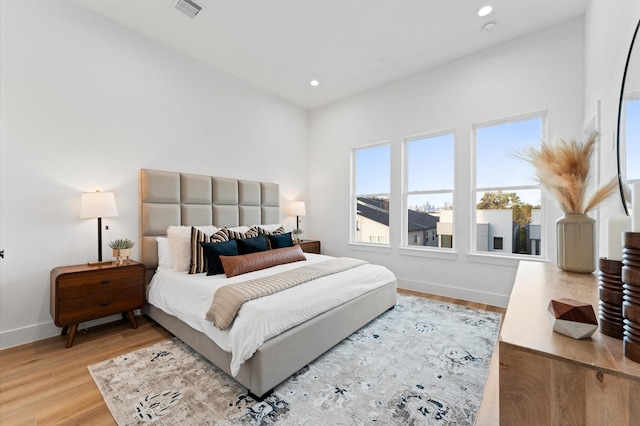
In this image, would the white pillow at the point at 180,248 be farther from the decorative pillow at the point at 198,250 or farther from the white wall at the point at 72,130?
the white wall at the point at 72,130

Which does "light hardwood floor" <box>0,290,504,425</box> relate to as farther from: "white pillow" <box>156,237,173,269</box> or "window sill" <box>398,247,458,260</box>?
"window sill" <box>398,247,458,260</box>

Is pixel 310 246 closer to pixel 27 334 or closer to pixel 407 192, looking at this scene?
pixel 407 192

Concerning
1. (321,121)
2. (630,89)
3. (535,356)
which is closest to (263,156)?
(321,121)

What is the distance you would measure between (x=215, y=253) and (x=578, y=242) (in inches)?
112

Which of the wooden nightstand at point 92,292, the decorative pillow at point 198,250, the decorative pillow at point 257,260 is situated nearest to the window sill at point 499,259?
the decorative pillow at point 257,260

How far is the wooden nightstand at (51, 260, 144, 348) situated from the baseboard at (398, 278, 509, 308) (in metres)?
3.46

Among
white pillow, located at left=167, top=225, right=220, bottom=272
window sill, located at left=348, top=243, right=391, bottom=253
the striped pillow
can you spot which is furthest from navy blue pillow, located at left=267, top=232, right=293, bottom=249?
window sill, located at left=348, top=243, right=391, bottom=253

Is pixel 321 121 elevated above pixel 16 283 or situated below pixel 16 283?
above

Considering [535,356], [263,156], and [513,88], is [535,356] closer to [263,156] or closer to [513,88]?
[513,88]

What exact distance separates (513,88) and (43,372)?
536 cm

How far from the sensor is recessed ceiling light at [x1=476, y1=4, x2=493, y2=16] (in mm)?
2843

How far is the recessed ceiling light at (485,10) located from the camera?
2.84 m

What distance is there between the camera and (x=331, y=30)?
126 inches

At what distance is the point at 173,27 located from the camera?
3148 millimetres
